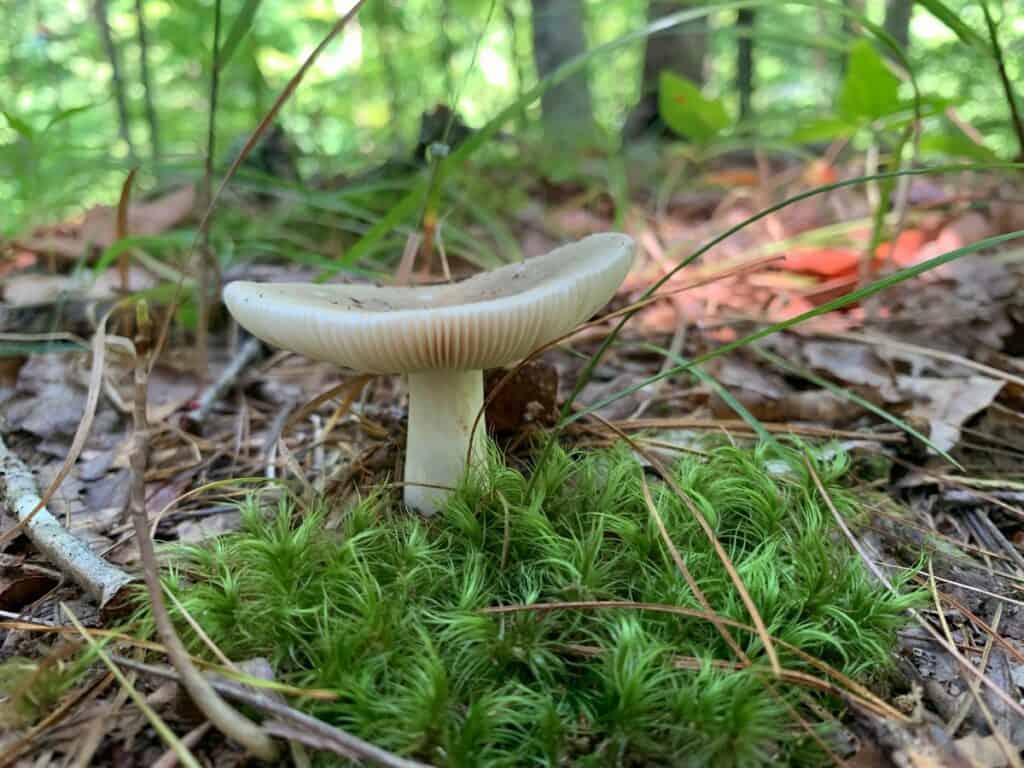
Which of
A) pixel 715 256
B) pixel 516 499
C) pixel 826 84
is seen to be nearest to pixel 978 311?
pixel 715 256

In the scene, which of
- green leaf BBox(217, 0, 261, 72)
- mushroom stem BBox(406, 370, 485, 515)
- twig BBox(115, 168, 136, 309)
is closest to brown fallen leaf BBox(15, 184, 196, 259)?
twig BBox(115, 168, 136, 309)

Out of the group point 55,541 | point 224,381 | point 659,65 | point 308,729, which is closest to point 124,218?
point 224,381

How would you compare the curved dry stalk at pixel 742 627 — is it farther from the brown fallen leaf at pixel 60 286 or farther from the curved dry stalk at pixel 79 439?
the brown fallen leaf at pixel 60 286

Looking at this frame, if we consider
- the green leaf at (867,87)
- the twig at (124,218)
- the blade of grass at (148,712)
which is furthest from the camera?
the green leaf at (867,87)

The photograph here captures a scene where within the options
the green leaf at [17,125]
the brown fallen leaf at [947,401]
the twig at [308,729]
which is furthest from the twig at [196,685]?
the brown fallen leaf at [947,401]

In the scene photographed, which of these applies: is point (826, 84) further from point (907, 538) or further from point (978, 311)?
point (907, 538)

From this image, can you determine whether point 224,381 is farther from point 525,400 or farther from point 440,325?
point 440,325
